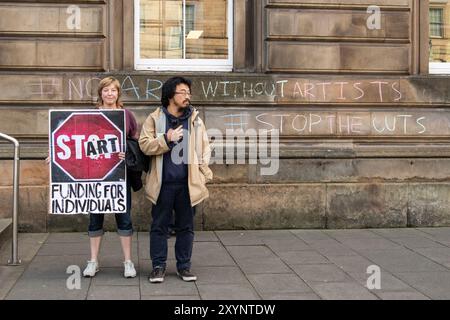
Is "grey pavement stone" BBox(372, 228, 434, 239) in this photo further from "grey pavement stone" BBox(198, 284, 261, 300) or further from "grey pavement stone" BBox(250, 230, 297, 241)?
"grey pavement stone" BBox(198, 284, 261, 300)

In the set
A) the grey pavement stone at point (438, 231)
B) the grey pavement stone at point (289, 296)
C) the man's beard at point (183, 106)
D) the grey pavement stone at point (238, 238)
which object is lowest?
the grey pavement stone at point (289, 296)

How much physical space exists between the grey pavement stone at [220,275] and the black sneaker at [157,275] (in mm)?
350

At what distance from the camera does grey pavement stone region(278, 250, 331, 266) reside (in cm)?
659

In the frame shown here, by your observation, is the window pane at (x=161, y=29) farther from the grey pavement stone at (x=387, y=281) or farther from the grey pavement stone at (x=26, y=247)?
the grey pavement stone at (x=387, y=281)

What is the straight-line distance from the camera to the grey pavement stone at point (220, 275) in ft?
18.9

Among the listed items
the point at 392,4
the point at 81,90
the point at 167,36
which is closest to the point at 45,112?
the point at 81,90

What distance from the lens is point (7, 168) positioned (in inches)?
316

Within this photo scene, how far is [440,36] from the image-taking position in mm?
9391

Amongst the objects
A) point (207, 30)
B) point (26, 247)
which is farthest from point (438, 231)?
point (26, 247)

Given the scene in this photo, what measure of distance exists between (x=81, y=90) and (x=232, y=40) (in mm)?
2279

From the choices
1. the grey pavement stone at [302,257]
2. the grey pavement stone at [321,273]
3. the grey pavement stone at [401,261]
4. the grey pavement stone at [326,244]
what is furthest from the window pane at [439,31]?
the grey pavement stone at [321,273]

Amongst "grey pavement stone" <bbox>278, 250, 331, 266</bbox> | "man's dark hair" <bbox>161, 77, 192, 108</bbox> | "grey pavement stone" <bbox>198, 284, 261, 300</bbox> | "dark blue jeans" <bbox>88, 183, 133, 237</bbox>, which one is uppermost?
"man's dark hair" <bbox>161, 77, 192, 108</bbox>

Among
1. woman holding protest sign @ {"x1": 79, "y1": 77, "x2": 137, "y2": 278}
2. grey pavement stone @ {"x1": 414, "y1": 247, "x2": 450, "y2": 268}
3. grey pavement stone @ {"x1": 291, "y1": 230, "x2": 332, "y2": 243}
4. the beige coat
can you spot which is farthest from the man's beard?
grey pavement stone @ {"x1": 414, "y1": 247, "x2": 450, "y2": 268}

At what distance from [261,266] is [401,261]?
5.17 feet
